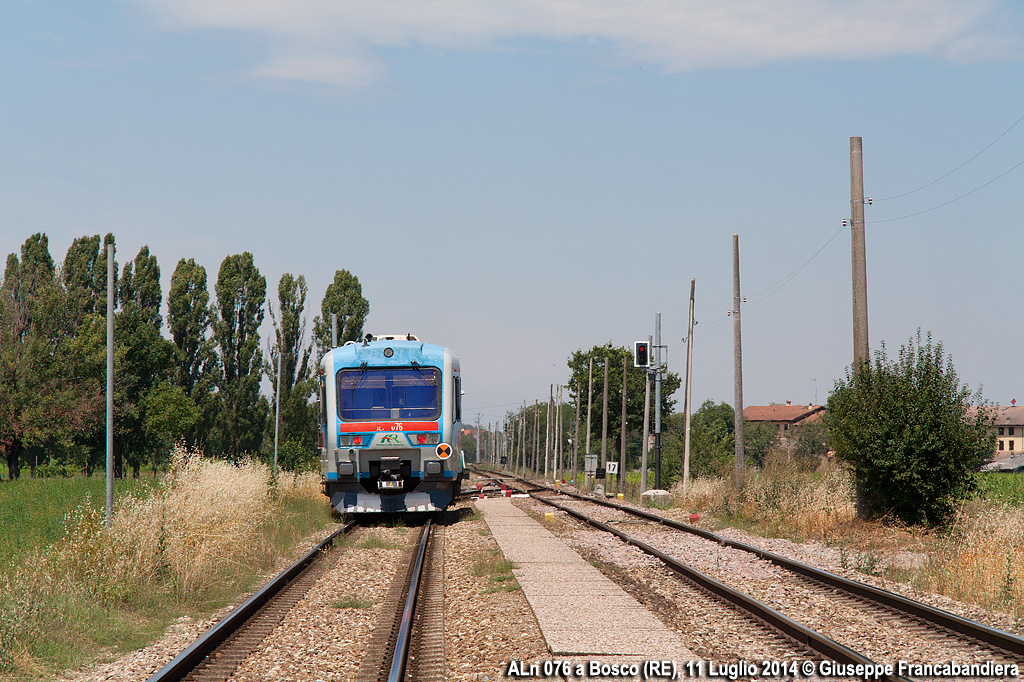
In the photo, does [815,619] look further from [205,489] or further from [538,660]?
[205,489]

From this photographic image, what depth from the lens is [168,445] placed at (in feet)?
160

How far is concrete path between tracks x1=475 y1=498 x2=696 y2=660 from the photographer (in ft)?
26.1

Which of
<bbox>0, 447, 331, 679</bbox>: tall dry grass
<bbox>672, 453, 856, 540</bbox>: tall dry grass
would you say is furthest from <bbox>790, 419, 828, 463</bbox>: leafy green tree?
<bbox>0, 447, 331, 679</bbox>: tall dry grass

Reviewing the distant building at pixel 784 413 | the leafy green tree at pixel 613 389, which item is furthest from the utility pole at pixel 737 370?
the distant building at pixel 784 413

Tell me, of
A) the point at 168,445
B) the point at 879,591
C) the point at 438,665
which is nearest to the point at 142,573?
the point at 438,665

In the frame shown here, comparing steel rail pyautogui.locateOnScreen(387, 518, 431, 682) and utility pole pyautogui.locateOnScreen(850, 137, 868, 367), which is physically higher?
utility pole pyautogui.locateOnScreen(850, 137, 868, 367)

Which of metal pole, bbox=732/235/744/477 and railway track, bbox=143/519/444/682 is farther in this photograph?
metal pole, bbox=732/235/744/477

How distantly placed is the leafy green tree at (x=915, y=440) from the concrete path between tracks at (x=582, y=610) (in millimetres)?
6262

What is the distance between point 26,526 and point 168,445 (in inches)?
1223

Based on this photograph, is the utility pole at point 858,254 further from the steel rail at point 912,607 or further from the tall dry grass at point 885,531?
the steel rail at point 912,607

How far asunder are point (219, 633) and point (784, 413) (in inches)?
6871

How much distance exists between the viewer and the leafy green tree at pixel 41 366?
4694cm

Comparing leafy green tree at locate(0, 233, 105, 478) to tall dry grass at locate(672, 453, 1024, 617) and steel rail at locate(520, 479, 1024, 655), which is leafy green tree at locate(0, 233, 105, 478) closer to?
tall dry grass at locate(672, 453, 1024, 617)

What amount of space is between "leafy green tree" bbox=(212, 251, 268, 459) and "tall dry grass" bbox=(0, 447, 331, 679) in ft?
125
